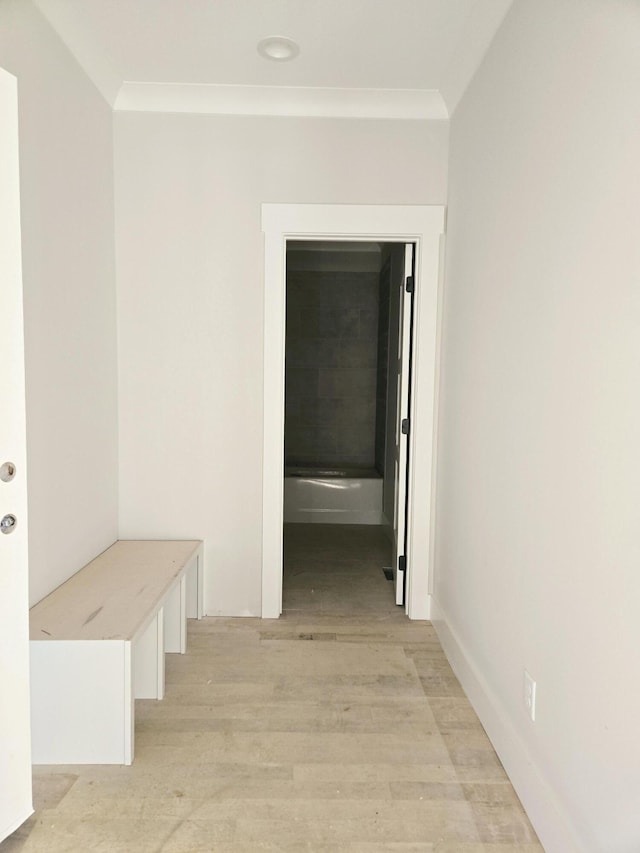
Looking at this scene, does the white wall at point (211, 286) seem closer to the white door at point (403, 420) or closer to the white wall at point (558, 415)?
the white door at point (403, 420)

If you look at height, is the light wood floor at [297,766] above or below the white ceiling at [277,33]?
below

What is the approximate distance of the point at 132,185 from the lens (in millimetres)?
2926

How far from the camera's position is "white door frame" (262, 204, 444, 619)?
9.71ft

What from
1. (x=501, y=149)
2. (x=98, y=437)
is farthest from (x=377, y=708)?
(x=501, y=149)

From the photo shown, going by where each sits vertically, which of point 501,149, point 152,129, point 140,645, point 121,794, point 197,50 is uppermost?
point 197,50

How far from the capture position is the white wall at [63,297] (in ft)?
6.85

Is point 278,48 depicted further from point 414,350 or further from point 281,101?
point 414,350

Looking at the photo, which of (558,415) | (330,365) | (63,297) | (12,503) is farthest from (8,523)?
(330,365)

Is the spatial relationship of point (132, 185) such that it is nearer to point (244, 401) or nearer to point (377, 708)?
point (244, 401)

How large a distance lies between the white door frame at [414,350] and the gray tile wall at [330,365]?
9.53ft

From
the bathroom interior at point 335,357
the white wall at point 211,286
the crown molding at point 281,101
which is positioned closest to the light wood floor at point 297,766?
the white wall at point 211,286

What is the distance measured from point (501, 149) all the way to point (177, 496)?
7.23 ft

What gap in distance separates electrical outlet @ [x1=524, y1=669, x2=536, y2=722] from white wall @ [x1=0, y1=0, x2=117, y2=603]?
1754mm

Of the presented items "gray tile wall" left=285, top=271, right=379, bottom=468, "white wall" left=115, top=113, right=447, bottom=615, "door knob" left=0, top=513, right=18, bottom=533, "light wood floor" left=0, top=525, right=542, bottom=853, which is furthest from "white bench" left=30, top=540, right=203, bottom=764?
"gray tile wall" left=285, top=271, right=379, bottom=468
